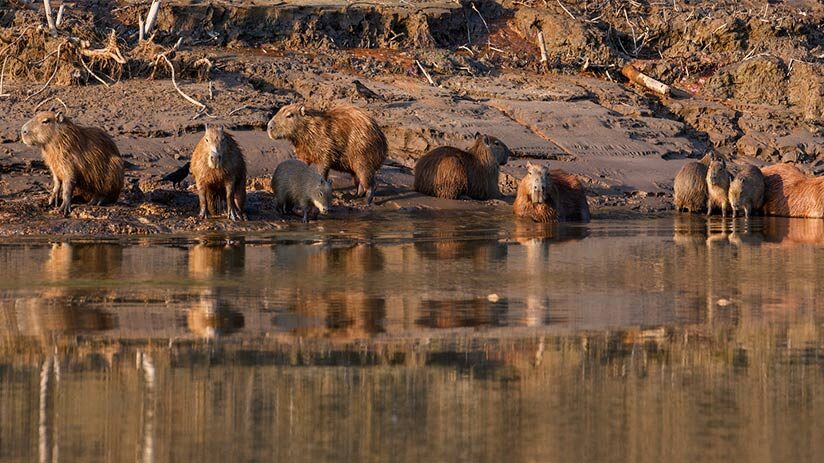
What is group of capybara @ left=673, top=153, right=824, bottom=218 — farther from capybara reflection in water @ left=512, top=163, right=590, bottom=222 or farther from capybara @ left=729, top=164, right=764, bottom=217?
capybara reflection in water @ left=512, top=163, right=590, bottom=222

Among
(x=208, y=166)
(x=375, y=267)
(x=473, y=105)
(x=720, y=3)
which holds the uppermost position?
(x=720, y=3)

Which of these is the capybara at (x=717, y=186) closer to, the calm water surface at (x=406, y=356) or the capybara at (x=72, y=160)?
the calm water surface at (x=406, y=356)

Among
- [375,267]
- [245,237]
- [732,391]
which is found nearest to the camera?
[732,391]

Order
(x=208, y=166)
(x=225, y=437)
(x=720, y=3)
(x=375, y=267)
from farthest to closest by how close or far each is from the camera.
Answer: (x=720, y=3), (x=208, y=166), (x=375, y=267), (x=225, y=437)

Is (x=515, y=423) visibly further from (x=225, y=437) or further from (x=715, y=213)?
(x=715, y=213)

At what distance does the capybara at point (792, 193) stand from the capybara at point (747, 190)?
226 mm

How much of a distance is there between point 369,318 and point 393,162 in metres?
10.3

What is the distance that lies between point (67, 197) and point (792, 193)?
9082 mm

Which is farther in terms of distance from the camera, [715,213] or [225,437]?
[715,213]

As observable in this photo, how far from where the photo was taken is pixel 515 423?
5371mm

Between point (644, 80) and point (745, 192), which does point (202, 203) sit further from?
point (644, 80)

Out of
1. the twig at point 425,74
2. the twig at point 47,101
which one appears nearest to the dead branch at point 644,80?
the twig at point 425,74

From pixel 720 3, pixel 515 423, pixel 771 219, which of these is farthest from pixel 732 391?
pixel 720 3

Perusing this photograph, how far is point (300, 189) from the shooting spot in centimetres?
1496
